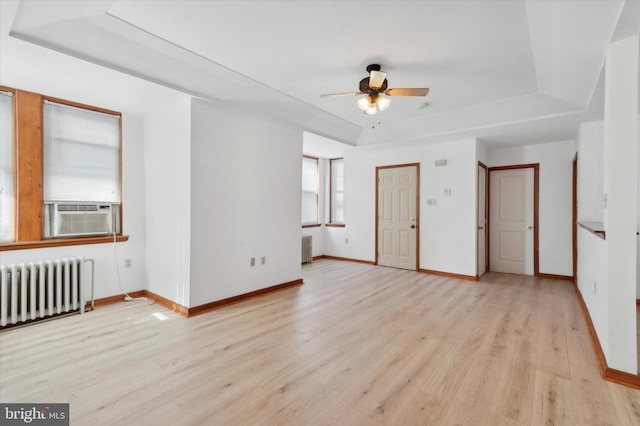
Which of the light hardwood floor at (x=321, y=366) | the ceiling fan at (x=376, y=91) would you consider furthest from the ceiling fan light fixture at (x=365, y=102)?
the light hardwood floor at (x=321, y=366)

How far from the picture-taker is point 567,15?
6.90 ft

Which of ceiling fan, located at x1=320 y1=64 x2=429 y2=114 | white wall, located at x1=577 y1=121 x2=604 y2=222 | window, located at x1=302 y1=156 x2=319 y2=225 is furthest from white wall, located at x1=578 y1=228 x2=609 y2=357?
window, located at x1=302 y1=156 x2=319 y2=225

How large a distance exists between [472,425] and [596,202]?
3976 millimetres

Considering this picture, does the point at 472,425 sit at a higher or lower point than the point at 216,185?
lower

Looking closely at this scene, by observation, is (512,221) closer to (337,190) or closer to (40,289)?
(337,190)

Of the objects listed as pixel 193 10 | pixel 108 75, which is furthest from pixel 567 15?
pixel 108 75

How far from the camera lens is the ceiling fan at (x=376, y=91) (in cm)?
294

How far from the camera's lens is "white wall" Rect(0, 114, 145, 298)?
152 inches

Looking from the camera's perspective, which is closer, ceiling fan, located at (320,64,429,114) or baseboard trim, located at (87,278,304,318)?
ceiling fan, located at (320,64,429,114)

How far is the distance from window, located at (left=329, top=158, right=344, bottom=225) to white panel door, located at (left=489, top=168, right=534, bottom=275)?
3.32m

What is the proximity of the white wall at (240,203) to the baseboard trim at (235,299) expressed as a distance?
0.06 m

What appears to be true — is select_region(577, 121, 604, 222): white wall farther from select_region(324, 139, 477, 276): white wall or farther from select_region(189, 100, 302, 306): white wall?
select_region(189, 100, 302, 306): white wall

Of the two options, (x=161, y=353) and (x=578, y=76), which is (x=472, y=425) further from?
(x=578, y=76)

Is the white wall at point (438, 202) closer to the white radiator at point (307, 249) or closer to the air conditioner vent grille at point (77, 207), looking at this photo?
the white radiator at point (307, 249)
